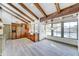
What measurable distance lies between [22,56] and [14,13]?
3.60 ft

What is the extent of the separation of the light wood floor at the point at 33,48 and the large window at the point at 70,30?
0.96 ft

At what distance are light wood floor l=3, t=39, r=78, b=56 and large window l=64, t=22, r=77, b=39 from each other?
0.96ft

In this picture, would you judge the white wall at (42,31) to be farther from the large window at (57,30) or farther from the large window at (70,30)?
the large window at (70,30)

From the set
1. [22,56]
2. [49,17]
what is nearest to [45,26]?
[49,17]

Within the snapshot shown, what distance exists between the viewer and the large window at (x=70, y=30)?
2.60 metres

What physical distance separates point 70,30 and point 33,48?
41.2 inches

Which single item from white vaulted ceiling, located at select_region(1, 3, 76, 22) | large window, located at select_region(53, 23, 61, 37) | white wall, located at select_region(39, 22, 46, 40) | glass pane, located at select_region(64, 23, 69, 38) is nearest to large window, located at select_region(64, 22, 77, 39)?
glass pane, located at select_region(64, 23, 69, 38)

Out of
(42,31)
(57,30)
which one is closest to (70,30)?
(57,30)

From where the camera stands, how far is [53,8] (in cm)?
262

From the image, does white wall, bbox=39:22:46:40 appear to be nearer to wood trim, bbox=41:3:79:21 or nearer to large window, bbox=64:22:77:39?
wood trim, bbox=41:3:79:21

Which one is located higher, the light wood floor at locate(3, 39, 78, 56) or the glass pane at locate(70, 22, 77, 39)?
the glass pane at locate(70, 22, 77, 39)

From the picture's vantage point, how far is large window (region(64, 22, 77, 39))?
8.52 feet

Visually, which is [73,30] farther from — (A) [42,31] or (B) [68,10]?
(A) [42,31]

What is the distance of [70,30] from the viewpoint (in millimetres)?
2674
